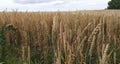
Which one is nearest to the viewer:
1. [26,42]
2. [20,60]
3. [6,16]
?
[20,60]

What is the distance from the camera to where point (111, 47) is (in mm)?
4414

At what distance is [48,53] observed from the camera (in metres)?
3.91

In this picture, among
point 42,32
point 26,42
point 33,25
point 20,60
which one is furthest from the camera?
point 33,25

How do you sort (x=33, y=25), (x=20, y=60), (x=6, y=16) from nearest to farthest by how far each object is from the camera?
1. (x=20, y=60)
2. (x=33, y=25)
3. (x=6, y=16)

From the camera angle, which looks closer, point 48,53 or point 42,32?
point 48,53

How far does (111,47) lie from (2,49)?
1.59m

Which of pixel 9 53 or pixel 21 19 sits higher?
pixel 21 19

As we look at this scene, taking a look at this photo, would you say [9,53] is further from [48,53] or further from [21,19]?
[21,19]

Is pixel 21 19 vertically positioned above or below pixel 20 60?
above

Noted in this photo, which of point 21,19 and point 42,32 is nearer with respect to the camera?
point 42,32

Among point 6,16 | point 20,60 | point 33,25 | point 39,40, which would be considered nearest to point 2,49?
point 20,60

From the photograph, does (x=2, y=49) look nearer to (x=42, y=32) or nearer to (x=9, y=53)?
(x=9, y=53)

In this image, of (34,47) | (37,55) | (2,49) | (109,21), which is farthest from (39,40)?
(109,21)

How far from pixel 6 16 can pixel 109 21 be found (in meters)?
1.86
